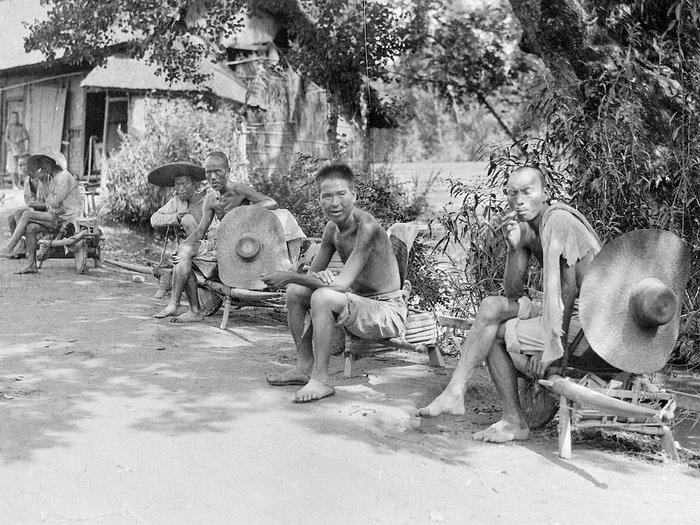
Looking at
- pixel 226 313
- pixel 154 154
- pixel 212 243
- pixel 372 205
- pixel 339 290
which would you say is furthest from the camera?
pixel 154 154

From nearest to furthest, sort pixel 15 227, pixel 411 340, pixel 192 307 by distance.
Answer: pixel 411 340 < pixel 192 307 < pixel 15 227

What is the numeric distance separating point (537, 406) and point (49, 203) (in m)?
7.99

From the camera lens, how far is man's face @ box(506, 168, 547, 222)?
4898 mm

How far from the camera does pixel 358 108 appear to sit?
16.7 m

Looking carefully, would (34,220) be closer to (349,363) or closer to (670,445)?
(349,363)

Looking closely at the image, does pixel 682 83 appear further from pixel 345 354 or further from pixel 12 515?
pixel 12 515

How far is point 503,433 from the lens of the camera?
15.5 feet

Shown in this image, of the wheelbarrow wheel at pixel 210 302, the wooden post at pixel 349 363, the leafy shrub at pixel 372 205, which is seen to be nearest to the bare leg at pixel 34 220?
the leafy shrub at pixel 372 205

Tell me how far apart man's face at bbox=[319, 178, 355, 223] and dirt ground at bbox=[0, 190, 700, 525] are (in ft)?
3.77

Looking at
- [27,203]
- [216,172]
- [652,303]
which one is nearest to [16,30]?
[27,203]

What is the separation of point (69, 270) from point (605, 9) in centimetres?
728

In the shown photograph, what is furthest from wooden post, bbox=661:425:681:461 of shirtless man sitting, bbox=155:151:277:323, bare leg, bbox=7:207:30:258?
bare leg, bbox=7:207:30:258

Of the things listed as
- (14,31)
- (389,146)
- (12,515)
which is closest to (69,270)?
(12,515)

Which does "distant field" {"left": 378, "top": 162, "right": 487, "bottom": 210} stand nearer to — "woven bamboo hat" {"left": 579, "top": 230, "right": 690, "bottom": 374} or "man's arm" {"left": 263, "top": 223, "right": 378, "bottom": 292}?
"man's arm" {"left": 263, "top": 223, "right": 378, "bottom": 292}
